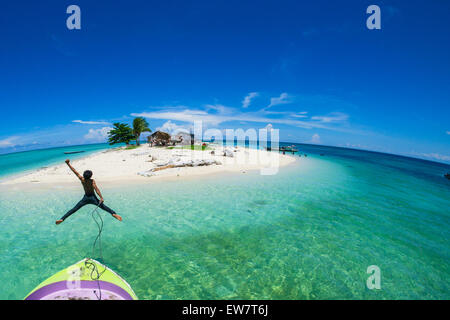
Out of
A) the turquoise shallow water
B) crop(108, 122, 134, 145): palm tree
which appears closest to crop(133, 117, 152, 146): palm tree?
crop(108, 122, 134, 145): palm tree

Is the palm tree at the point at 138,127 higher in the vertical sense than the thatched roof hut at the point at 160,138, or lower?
higher

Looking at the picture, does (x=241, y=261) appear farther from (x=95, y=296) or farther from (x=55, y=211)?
(x=55, y=211)

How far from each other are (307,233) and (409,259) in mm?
4061

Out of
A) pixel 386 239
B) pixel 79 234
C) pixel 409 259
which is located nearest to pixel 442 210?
pixel 386 239

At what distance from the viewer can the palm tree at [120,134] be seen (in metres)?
46.4

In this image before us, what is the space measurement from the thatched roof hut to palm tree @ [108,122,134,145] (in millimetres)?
8357

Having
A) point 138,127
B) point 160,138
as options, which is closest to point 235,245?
point 160,138

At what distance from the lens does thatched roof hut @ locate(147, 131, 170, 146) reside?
4491 cm

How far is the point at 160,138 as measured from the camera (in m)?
45.1

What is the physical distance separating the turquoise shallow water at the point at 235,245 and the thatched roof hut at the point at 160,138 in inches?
1264

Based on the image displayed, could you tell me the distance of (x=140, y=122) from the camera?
160ft

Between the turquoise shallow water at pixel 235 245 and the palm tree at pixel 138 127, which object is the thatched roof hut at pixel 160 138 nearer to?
the palm tree at pixel 138 127

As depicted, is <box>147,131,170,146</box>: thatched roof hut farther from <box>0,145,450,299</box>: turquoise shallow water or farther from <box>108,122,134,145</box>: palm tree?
<box>0,145,450,299</box>: turquoise shallow water

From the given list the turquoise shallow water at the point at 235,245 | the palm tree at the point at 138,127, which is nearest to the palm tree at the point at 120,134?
the palm tree at the point at 138,127
